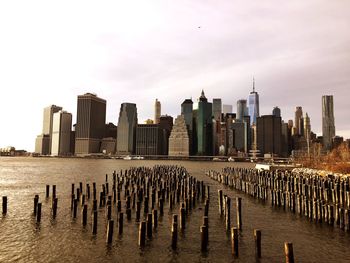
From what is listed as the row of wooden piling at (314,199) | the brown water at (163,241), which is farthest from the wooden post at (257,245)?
the row of wooden piling at (314,199)

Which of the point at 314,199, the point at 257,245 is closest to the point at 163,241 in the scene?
the point at 257,245

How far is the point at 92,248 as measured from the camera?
23016 mm

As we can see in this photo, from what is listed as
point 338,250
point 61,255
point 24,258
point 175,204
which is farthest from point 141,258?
point 175,204

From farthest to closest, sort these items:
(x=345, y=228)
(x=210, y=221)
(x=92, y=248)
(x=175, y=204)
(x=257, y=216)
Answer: (x=175, y=204)
(x=257, y=216)
(x=210, y=221)
(x=345, y=228)
(x=92, y=248)

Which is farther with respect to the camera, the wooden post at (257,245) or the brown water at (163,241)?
the brown water at (163,241)

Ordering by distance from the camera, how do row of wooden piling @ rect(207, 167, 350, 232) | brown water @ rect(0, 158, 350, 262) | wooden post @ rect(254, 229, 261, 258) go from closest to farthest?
wooden post @ rect(254, 229, 261, 258)
brown water @ rect(0, 158, 350, 262)
row of wooden piling @ rect(207, 167, 350, 232)

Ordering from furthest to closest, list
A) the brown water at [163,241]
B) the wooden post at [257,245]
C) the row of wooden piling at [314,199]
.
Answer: the row of wooden piling at [314,199] < the brown water at [163,241] < the wooden post at [257,245]

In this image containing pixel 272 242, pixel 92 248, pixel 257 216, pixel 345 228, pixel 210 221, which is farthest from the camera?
pixel 257 216

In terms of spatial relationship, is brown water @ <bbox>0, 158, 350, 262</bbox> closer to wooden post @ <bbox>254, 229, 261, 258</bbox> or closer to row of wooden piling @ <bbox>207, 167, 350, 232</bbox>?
wooden post @ <bbox>254, 229, 261, 258</bbox>

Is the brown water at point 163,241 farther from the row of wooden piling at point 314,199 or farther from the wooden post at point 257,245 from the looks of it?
the row of wooden piling at point 314,199

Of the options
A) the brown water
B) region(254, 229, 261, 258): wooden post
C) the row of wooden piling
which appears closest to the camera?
region(254, 229, 261, 258): wooden post

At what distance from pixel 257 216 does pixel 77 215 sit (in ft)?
62.6

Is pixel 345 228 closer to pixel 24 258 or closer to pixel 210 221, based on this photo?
pixel 210 221

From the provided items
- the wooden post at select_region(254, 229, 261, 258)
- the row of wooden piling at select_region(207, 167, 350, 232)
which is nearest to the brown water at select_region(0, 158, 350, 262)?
the wooden post at select_region(254, 229, 261, 258)
